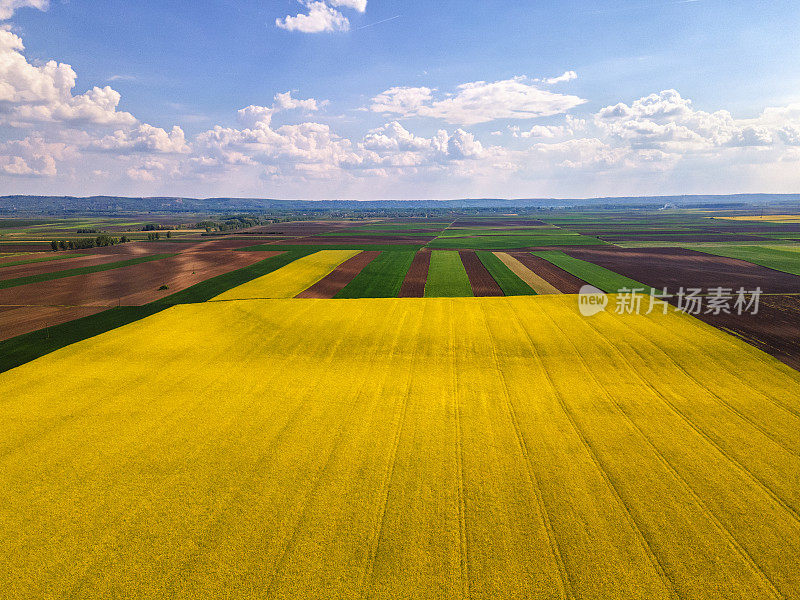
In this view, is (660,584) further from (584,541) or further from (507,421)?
(507,421)

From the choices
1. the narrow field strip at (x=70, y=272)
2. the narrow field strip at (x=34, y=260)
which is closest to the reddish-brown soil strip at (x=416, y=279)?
the narrow field strip at (x=70, y=272)

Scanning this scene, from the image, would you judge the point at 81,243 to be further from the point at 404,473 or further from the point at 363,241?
the point at 404,473

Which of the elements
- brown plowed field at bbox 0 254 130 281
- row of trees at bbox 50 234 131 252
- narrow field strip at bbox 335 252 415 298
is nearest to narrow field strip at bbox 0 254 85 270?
brown plowed field at bbox 0 254 130 281

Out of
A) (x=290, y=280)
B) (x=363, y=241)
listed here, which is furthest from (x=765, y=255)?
(x=363, y=241)

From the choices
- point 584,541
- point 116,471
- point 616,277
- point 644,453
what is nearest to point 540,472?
point 584,541

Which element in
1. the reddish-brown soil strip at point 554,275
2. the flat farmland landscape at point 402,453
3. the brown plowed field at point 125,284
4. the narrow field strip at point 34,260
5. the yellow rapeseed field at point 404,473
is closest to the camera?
the yellow rapeseed field at point 404,473

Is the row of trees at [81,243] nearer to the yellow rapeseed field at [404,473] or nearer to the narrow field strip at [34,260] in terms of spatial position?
the narrow field strip at [34,260]

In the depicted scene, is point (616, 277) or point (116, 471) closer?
point (116, 471)
